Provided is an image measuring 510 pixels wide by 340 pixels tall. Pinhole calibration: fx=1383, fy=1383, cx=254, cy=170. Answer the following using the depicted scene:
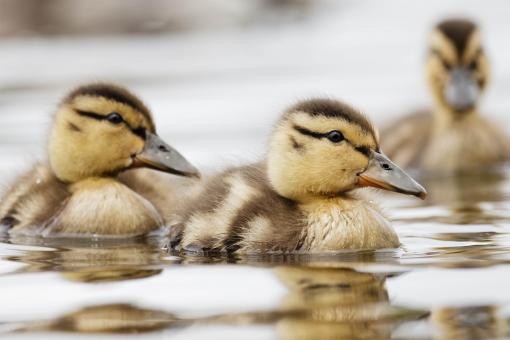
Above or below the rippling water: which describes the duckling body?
above

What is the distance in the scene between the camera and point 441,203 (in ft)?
23.8

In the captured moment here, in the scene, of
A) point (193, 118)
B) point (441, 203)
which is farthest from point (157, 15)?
point (441, 203)

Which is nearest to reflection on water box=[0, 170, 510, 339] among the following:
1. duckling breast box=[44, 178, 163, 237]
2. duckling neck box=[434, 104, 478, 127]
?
duckling breast box=[44, 178, 163, 237]

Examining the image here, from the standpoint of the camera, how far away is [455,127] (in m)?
9.15

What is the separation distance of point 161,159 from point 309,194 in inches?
39.3

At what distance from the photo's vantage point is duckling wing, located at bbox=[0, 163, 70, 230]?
248 inches

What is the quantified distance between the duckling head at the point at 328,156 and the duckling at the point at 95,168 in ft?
2.75

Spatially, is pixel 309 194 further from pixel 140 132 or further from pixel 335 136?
pixel 140 132

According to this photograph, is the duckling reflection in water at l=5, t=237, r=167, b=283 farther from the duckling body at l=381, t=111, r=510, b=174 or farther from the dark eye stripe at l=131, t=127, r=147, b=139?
the duckling body at l=381, t=111, r=510, b=174

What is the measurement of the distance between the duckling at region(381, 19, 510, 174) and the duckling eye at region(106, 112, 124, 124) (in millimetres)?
2962

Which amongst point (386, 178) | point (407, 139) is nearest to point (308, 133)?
point (386, 178)

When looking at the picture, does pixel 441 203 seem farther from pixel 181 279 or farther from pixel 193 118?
pixel 193 118

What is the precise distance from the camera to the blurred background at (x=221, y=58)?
34.9 feet

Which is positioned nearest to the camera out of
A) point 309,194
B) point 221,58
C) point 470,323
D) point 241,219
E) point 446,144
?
point 470,323
